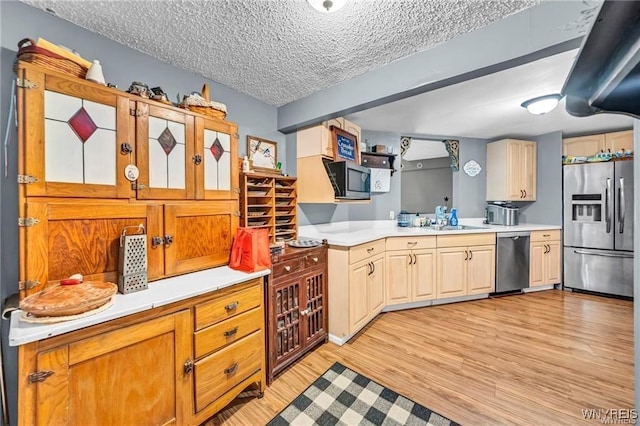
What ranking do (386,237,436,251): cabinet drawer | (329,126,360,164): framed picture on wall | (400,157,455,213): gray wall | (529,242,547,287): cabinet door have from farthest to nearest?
(400,157,455,213): gray wall
(529,242,547,287): cabinet door
(386,237,436,251): cabinet drawer
(329,126,360,164): framed picture on wall

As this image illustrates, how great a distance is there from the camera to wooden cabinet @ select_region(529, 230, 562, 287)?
348cm

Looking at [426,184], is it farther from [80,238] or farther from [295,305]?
[80,238]

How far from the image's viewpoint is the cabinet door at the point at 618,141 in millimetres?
3303

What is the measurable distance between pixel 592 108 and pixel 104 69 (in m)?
2.42

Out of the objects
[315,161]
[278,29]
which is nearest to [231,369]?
[315,161]

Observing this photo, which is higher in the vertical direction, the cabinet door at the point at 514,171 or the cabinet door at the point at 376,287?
the cabinet door at the point at 514,171

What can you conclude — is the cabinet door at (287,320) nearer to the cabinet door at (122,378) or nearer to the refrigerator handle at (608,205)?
the cabinet door at (122,378)

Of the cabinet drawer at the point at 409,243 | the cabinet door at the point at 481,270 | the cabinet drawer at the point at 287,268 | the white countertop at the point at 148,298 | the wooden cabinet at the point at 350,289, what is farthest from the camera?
the cabinet door at the point at 481,270

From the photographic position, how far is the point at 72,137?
1141mm

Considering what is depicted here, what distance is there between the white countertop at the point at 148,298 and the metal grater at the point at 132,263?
42 millimetres

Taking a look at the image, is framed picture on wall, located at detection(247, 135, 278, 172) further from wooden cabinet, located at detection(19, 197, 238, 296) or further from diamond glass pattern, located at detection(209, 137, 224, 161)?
wooden cabinet, located at detection(19, 197, 238, 296)

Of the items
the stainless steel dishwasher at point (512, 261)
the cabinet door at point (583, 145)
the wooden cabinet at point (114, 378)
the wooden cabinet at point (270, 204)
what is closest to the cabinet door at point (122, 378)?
the wooden cabinet at point (114, 378)

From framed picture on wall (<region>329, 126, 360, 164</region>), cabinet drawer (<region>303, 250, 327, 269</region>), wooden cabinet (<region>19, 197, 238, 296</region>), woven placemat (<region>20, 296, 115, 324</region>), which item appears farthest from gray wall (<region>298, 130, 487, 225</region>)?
woven placemat (<region>20, 296, 115, 324</region>)

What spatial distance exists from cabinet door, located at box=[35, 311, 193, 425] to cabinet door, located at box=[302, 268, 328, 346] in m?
0.98
